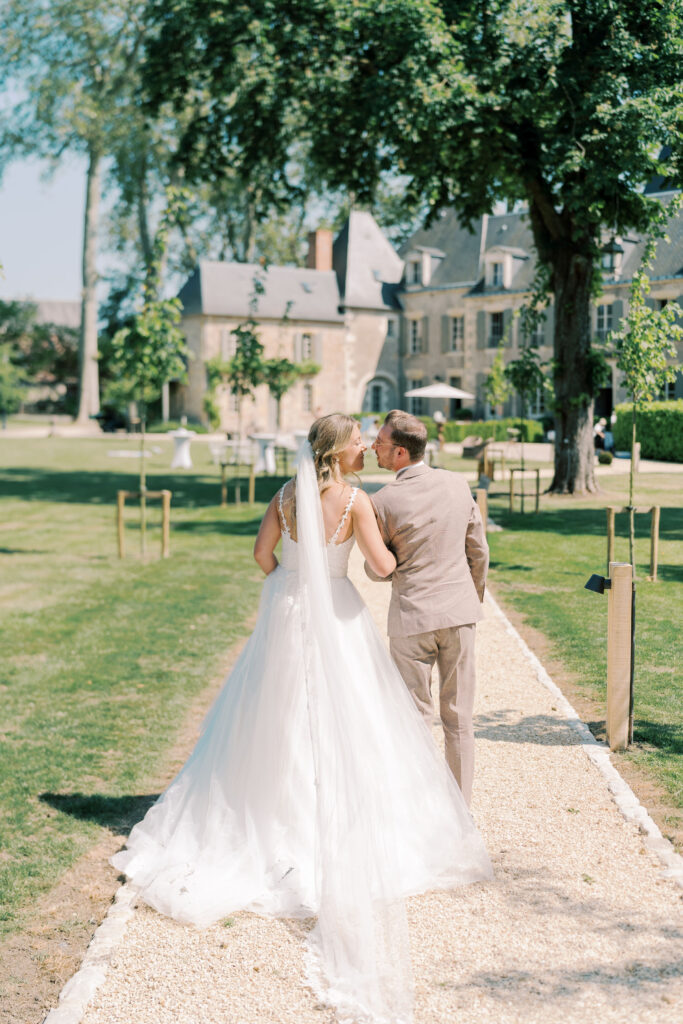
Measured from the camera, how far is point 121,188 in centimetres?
4694

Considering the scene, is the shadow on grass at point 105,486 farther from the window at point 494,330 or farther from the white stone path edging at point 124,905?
the window at point 494,330

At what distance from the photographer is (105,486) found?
2383 cm

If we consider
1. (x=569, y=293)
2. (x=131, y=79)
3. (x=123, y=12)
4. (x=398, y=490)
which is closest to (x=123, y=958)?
(x=398, y=490)

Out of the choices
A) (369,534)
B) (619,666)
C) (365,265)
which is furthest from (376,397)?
(369,534)

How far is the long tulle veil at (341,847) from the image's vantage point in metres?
3.46

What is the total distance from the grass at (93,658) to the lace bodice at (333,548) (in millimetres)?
1864

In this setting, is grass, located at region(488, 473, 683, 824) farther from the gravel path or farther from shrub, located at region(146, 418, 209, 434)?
shrub, located at region(146, 418, 209, 434)

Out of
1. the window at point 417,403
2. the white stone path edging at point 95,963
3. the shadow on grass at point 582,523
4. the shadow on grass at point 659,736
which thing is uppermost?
the window at point 417,403

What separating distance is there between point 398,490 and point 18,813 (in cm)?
278

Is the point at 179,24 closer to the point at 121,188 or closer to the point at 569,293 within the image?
the point at 569,293

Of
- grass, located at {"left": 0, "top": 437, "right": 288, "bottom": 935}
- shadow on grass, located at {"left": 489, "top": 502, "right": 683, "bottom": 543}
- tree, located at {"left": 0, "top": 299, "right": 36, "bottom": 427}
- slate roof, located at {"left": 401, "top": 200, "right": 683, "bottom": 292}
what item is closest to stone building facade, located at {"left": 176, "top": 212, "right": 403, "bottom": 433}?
slate roof, located at {"left": 401, "top": 200, "right": 683, "bottom": 292}

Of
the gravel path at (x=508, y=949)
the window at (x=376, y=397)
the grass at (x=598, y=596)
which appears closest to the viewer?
the gravel path at (x=508, y=949)

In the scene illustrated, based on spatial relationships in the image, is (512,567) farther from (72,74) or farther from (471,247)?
(471,247)

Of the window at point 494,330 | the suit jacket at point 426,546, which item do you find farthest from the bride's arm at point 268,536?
the window at point 494,330
